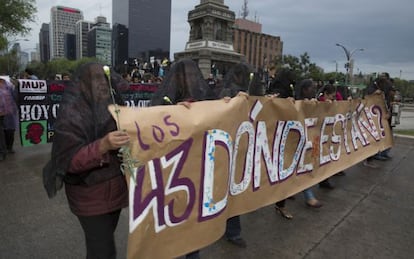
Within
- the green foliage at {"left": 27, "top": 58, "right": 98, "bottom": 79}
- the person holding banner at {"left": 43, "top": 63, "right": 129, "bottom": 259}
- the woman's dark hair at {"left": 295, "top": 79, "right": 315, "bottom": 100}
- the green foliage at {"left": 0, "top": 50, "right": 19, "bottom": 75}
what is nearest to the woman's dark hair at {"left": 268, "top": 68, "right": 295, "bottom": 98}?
the woman's dark hair at {"left": 295, "top": 79, "right": 315, "bottom": 100}

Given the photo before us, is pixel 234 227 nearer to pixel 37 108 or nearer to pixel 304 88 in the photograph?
pixel 304 88

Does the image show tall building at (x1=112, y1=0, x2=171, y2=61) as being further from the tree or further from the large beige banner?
the large beige banner

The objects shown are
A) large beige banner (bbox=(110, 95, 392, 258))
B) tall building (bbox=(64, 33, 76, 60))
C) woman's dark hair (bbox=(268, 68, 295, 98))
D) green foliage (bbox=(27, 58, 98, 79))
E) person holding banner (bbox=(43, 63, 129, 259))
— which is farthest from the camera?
tall building (bbox=(64, 33, 76, 60))

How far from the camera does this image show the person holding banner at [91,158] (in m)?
1.87

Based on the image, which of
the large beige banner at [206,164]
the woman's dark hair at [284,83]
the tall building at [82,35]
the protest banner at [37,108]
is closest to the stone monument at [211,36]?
the protest banner at [37,108]

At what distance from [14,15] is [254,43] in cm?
8638

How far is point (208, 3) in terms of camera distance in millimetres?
42000

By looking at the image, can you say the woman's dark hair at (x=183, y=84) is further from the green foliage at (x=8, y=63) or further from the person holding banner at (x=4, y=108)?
the green foliage at (x=8, y=63)

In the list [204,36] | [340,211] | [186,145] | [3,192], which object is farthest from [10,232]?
[204,36]

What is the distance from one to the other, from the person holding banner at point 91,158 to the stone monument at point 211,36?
37.6 metres

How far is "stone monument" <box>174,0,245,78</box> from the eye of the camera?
132 feet

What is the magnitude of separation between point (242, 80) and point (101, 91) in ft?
6.78

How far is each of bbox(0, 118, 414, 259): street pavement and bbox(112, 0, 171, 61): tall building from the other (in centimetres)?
7301

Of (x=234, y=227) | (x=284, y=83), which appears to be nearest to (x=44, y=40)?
(x=284, y=83)
